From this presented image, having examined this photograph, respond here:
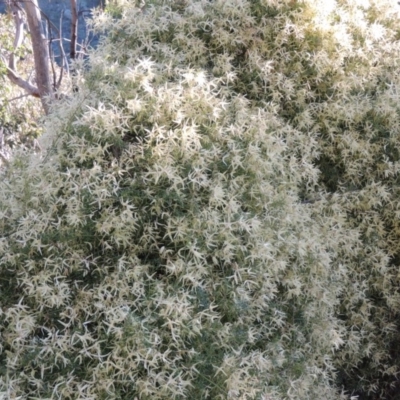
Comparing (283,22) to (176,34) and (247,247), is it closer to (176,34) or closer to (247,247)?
(176,34)

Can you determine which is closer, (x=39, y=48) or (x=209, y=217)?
(x=209, y=217)

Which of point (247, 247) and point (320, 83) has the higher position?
point (320, 83)

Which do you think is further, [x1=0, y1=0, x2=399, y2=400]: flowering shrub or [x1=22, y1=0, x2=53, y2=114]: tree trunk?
[x1=22, y1=0, x2=53, y2=114]: tree trunk

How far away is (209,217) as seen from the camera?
6.10ft

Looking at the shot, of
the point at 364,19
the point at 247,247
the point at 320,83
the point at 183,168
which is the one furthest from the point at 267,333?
the point at 364,19

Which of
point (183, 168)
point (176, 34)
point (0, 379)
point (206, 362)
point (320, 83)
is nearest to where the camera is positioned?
point (0, 379)

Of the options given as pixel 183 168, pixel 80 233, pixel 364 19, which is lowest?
pixel 80 233

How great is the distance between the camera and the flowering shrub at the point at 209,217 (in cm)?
170

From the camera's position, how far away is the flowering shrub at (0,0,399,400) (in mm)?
1701

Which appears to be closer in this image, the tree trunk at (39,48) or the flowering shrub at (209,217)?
the flowering shrub at (209,217)

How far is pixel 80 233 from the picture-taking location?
5.85 ft

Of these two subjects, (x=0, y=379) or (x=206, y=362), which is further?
(x=206, y=362)

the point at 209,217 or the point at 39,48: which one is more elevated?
the point at 209,217

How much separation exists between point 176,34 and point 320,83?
721 mm
